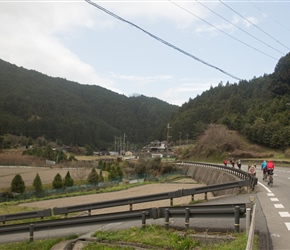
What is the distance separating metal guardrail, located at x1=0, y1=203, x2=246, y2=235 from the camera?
316 inches

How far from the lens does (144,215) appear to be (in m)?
9.12

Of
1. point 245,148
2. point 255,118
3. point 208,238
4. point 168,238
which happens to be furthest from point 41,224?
point 255,118

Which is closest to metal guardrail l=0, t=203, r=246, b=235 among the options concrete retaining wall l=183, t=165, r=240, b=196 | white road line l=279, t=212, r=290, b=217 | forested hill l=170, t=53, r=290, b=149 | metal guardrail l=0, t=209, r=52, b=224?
metal guardrail l=0, t=209, r=52, b=224

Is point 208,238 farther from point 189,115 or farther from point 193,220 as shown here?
point 189,115

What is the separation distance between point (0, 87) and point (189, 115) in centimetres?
11830

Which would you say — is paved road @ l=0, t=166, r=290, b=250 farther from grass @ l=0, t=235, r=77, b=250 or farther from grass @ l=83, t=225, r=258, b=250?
grass @ l=0, t=235, r=77, b=250

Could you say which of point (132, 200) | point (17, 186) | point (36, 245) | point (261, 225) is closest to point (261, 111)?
point (17, 186)

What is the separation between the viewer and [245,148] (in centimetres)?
7425

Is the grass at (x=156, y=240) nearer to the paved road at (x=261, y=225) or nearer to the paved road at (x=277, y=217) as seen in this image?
the paved road at (x=261, y=225)

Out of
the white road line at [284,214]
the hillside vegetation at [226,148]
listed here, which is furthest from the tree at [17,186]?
the hillside vegetation at [226,148]

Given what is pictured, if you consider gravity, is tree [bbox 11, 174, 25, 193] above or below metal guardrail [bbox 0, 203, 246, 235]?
below

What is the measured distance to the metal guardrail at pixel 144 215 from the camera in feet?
26.4

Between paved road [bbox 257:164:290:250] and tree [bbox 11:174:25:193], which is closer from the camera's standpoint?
paved road [bbox 257:164:290:250]

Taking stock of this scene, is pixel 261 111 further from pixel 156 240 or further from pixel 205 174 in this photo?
pixel 156 240
